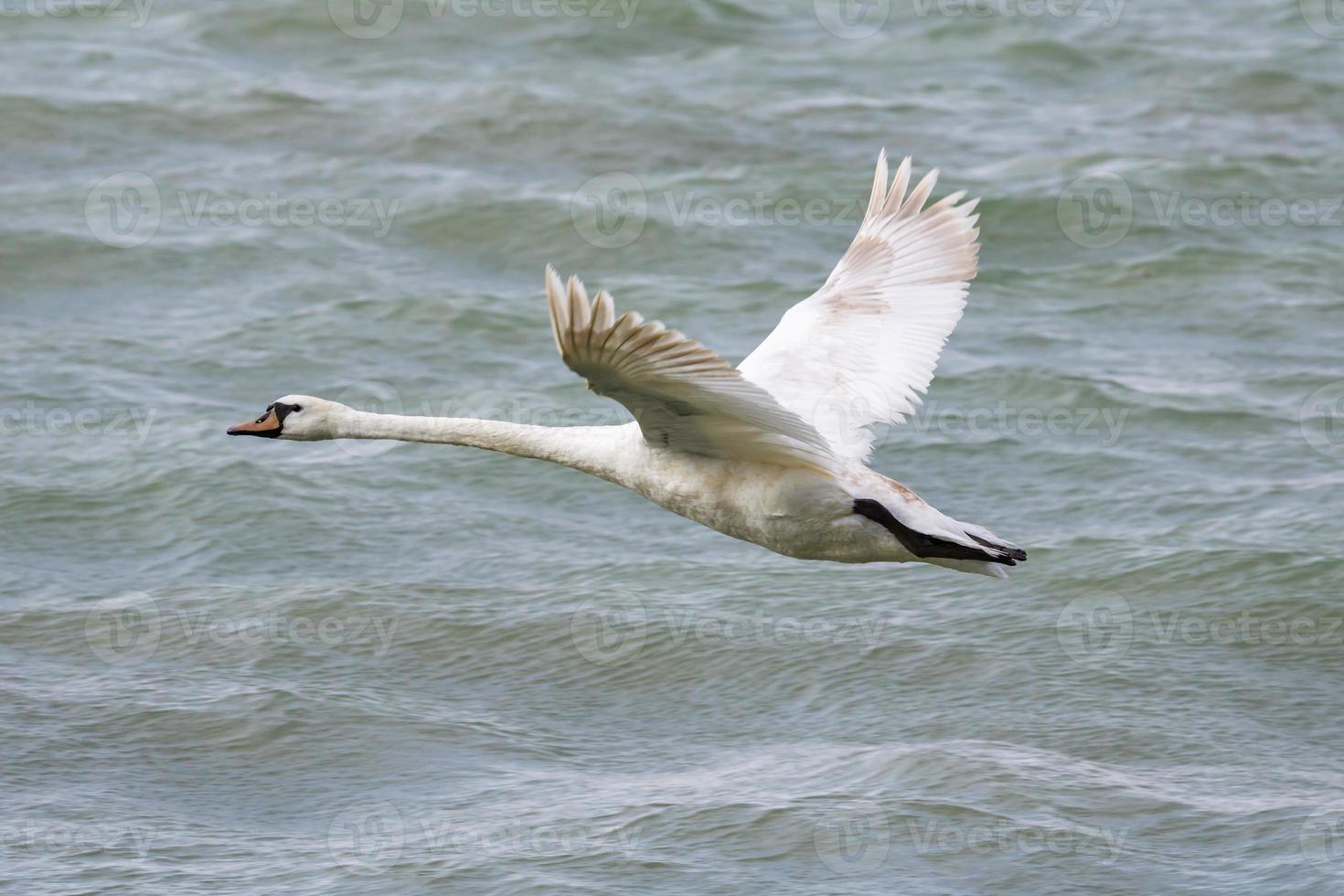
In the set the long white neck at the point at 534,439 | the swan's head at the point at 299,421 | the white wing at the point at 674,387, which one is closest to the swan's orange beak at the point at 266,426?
the swan's head at the point at 299,421

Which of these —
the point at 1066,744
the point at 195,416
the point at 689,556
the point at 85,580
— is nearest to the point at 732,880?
the point at 1066,744

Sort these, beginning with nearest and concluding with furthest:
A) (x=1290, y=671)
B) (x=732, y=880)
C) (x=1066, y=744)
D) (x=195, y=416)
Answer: (x=732, y=880) < (x=1066, y=744) < (x=1290, y=671) < (x=195, y=416)

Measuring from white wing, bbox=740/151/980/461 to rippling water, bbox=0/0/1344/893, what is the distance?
96.8 inches

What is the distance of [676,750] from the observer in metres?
12.3

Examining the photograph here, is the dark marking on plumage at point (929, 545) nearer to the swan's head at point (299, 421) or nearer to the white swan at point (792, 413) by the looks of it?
the white swan at point (792, 413)

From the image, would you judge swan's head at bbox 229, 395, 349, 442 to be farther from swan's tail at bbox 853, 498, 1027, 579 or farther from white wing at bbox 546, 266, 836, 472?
swan's tail at bbox 853, 498, 1027, 579

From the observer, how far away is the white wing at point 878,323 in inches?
392

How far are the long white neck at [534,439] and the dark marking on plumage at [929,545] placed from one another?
1067 mm

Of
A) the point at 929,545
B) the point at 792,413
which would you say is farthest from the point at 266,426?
the point at 929,545

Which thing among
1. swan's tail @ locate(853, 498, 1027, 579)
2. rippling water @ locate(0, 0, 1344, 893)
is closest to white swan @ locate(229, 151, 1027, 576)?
swan's tail @ locate(853, 498, 1027, 579)

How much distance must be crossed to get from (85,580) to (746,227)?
747cm

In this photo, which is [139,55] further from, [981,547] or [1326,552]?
[981,547]

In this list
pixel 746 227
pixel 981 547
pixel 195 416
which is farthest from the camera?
pixel 746 227

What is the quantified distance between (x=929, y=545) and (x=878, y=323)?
182 cm
